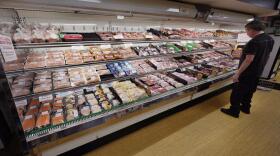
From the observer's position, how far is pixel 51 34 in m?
1.63

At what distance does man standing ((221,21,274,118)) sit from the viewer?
8.64ft

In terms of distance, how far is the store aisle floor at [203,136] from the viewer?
7.10 ft

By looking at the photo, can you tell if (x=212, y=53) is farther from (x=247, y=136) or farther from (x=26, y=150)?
(x=26, y=150)

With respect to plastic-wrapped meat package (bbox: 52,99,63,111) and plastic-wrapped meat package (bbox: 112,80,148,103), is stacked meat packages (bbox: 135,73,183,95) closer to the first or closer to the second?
plastic-wrapped meat package (bbox: 112,80,148,103)

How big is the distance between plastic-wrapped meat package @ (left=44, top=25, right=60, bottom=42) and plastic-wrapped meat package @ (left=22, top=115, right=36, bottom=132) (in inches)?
31.1

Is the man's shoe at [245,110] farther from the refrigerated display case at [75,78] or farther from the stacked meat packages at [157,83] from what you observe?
the stacked meat packages at [157,83]

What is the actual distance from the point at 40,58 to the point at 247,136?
122 inches

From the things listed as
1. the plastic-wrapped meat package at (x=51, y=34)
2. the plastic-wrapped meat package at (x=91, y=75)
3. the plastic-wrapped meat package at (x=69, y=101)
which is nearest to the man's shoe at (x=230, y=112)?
the plastic-wrapped meat package at (x=91, y=75)

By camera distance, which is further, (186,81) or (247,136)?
(186,81)

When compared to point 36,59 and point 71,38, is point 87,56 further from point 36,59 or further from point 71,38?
point 36,59

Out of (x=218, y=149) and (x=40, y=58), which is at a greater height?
(x=40, y=58)

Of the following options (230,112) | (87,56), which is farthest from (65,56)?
(230,112)

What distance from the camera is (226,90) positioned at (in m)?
4.28

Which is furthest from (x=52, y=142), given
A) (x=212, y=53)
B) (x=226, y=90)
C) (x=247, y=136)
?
(x=226, y=90)
